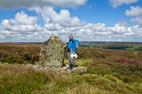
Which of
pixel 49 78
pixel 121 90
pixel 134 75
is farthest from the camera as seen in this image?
pixel 134 75

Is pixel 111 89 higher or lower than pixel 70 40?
lower

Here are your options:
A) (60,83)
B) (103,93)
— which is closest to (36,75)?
(60,83)

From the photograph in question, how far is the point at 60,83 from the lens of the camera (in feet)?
16.9

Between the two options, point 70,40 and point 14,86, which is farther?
point 70,40

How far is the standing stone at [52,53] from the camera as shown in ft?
33.3

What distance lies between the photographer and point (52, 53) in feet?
33.7

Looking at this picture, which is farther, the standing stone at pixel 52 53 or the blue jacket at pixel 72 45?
the standing stone at pixel 52 53

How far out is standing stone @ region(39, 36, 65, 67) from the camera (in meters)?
10.2

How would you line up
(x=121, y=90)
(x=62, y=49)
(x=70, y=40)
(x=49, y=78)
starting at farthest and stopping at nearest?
(x=62, y=49), (x=70, y=40), (x=49, y=78), (x=121, y=90)

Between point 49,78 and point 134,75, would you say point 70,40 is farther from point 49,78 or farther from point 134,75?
point 134,75

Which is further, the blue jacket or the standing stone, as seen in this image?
the standing stone

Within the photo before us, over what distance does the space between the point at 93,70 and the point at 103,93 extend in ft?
13.1

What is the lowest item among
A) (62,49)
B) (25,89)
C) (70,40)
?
(25,89)

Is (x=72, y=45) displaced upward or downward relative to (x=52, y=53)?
upward
